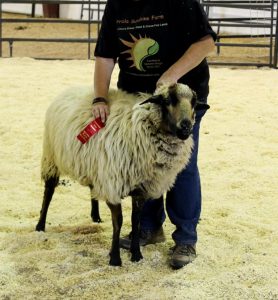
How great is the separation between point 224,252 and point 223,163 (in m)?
1.90

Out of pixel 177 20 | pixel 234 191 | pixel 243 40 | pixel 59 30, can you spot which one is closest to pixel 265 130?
pixel 234 191

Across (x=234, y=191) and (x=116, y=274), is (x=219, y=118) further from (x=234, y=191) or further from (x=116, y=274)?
(x=116, y=274)

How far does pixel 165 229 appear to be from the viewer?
153 inches

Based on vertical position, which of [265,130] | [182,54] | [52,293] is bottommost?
[52,293]

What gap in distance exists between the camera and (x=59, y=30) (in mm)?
16484

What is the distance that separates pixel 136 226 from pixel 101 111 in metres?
0.66

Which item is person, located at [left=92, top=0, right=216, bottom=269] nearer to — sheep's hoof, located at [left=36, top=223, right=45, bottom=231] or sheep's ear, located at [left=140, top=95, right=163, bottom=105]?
sheep's ear, located at [left=140, top=95, right=163, bottom=105]

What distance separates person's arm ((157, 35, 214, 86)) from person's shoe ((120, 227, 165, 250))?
0.98 m

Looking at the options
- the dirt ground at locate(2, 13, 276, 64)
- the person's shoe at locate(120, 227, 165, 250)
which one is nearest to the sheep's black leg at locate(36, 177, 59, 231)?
the person's shoe at locate(120, 227, 165, 250)

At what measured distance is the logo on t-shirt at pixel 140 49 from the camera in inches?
125

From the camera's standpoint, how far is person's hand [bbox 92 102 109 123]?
3242 mm

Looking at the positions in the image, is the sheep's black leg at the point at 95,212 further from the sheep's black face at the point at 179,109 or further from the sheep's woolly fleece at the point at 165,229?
the sheep's black face at the point at 179,109

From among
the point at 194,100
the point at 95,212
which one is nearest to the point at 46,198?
the point at 95,212

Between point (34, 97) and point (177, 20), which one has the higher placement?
point (177, 20)
